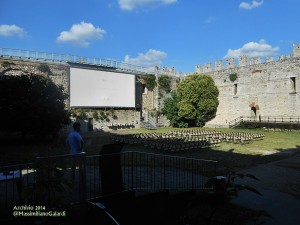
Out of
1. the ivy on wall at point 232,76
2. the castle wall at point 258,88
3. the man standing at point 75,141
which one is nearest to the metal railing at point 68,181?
the man standing at point 75,141

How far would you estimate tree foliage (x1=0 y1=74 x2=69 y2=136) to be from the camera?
15.1 metres

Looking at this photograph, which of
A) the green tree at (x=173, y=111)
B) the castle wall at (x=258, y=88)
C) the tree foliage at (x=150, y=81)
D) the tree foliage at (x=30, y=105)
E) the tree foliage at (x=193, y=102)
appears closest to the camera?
the tree foliage at (x=30, y=105)

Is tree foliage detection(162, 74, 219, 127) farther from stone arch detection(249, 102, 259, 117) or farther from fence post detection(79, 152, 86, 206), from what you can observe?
fence post detection(79, 152, 86, 206)

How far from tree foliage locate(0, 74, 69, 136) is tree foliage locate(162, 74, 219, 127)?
656 inches

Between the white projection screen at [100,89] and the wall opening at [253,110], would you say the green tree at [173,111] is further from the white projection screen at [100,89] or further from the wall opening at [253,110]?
→ the wall opening at [253,110]

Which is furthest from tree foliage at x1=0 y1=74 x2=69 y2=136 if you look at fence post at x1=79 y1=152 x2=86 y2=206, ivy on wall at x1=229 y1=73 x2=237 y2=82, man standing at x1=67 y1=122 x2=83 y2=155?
ivy on wall at x1=229 y1=73 x2=237 y2=82

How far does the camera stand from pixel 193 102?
102 feet

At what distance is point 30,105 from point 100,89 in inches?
526

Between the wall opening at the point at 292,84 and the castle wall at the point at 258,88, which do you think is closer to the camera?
the castle wall at the point at 258,88

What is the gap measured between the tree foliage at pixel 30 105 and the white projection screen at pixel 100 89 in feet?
32.4

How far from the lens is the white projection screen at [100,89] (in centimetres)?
2656

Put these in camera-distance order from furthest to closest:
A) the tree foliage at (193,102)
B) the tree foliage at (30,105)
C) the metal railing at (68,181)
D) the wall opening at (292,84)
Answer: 1. the tree foliage at (193,102)
2. the wall opening at (292,84)
3. the tree foliage at (30,105)
4. the metal railing at (68,181)

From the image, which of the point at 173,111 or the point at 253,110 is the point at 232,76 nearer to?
the point at 253,110

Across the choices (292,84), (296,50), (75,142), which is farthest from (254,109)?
(75,142)
